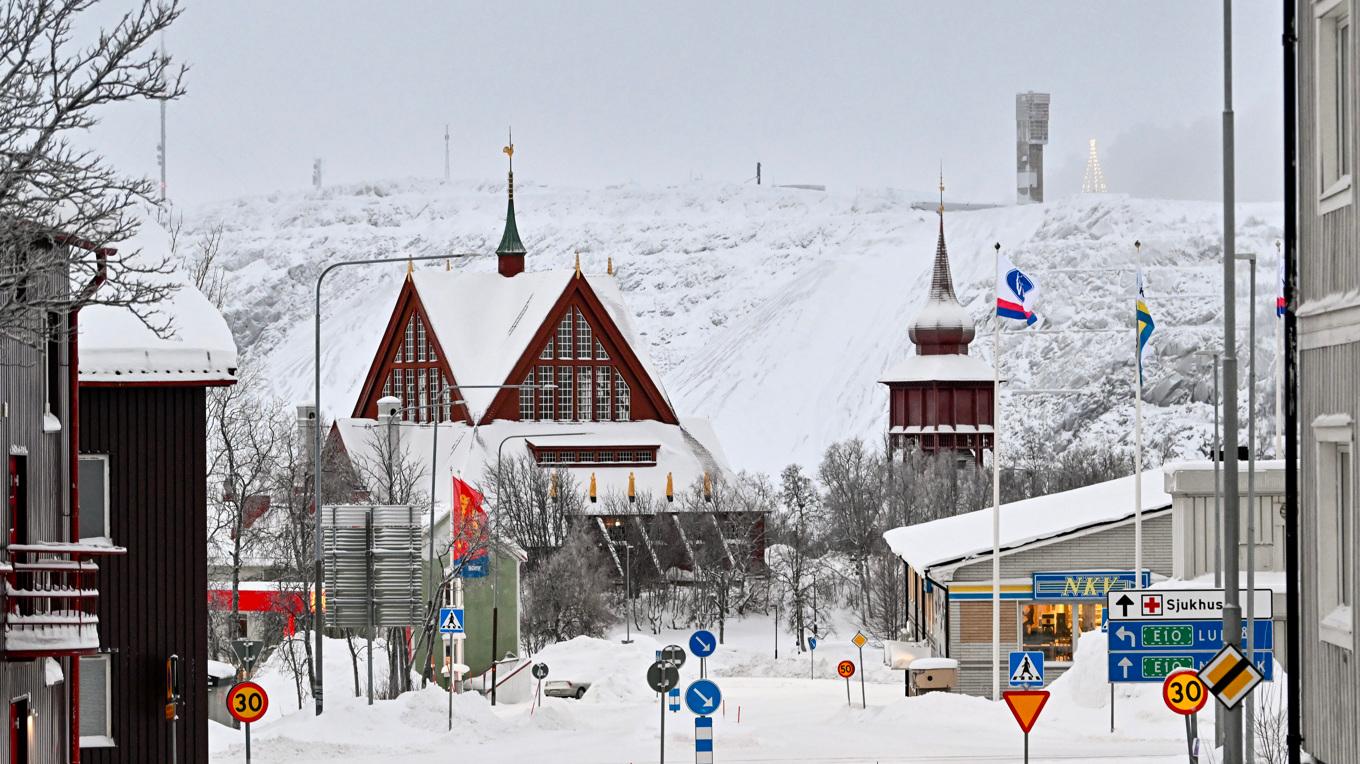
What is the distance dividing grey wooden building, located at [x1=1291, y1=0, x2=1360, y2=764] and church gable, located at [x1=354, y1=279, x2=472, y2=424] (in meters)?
79.1

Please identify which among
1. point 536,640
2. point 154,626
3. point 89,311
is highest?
point 89,311

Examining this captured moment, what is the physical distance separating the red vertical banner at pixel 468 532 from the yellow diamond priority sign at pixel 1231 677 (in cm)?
2762

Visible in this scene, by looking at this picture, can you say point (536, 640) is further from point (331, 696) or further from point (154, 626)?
point (154, 626)

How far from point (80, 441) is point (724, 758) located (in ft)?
40.7

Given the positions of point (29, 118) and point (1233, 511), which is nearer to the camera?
point (29, 118)

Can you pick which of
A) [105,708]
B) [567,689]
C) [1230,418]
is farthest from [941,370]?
[1230,418]

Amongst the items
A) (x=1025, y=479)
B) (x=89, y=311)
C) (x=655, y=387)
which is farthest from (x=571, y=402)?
(x=89, y=311)

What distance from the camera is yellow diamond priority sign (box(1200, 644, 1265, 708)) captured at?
51.8ft

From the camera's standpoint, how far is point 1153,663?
19312mm

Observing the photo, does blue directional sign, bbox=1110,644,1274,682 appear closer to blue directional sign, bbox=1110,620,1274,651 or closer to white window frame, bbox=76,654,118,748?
blue directional sign, bbox=1110,620,1274,651

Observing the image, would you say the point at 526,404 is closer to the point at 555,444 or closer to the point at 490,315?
the point at 555,444

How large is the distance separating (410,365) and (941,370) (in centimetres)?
2829

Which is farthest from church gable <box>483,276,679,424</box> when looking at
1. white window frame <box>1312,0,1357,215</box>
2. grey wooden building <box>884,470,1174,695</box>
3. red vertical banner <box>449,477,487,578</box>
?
white window frame <box>1312,0,1357,215</box>

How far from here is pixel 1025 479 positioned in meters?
117
